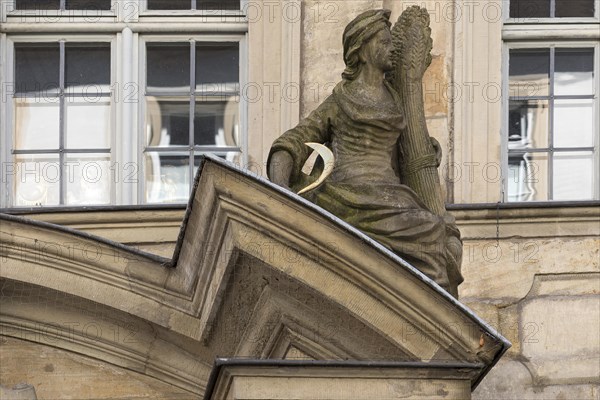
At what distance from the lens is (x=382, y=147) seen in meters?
16.3

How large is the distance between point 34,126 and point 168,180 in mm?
802

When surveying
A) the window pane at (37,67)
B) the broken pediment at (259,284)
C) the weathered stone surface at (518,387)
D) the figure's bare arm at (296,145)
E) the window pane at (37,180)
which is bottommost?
the weathered stone surface at (518,387)

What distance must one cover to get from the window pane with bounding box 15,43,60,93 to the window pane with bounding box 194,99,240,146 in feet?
2.63

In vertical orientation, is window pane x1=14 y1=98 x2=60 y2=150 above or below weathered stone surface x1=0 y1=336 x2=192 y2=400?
above

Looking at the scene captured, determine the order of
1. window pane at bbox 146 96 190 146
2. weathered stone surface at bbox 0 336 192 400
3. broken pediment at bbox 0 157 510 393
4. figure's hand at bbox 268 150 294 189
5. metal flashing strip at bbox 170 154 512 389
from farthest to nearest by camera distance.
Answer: window pane at bbox 146 96 190 146 → weathered stone surface at bbox 0 336 192 400 → figure's hand at bbox 268 150 294 189 → broken pediment at bbox 0 157 510 393 → metal flashing strip at bbox 170 154 512 389

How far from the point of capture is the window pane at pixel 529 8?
61.2 feet

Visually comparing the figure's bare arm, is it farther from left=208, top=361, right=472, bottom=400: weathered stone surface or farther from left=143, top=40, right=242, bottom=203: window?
left=143, top=40, right=242, bottom=203: window

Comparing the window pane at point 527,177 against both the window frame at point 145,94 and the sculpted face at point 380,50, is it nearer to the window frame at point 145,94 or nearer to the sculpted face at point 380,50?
the window frame at point 145,94

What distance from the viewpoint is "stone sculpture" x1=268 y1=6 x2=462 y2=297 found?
52.2ft

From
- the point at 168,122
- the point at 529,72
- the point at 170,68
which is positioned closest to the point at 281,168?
the point at 168,122

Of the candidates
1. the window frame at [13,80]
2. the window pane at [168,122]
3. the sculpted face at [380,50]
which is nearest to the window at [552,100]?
the window pane at [168,122]

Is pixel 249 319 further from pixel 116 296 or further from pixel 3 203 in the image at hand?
pixel 3 203

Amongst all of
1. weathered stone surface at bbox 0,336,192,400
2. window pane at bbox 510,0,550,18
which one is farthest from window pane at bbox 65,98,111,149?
window pane at bbox 510,0,550,18

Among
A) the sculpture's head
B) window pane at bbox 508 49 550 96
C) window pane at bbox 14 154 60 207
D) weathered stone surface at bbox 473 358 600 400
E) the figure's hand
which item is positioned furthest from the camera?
window pane at bbox 508 49 550 96
